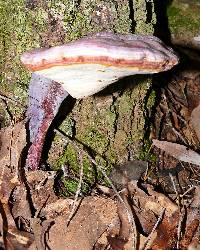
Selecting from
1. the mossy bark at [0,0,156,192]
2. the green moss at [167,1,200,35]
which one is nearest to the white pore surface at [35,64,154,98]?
the mossy bark at [0,0,156,192]

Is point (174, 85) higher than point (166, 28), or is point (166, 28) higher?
point (166, 28)

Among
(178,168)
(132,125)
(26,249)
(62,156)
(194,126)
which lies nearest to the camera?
(26,249)

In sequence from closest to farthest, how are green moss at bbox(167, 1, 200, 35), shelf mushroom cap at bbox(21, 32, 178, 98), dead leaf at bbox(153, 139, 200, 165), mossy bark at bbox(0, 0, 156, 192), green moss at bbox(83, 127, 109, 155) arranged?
shelf mushroom cap at bbox(21, 32, 178, 98) → mossy bark at bbox(0, 0, 156, 192) → green moss at bbox(83, 127, 109, 155) → dead leaf at bbox(153, 139, 200, 165) → green moss at bbox(167, 1, 200, 35)

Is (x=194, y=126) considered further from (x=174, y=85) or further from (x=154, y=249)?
(x=154, y=249)

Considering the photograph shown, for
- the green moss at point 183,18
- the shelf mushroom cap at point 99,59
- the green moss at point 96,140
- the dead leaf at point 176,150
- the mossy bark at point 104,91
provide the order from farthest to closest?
the green moss at point 183,18
the dead leaf at point 176,150
the green moss at point 96,140
the mossy bark at point 104,91
the shelf mushroom cap at point 99,59

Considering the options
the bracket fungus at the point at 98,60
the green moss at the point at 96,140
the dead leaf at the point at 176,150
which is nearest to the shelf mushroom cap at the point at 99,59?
the bracket fungus at the point at 98,60

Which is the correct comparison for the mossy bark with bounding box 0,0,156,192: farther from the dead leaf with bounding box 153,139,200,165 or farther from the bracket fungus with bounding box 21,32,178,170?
the bracket fungus with bounding box 21,32,178,170

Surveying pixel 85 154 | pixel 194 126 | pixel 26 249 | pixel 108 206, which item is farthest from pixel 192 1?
pixel 26 249

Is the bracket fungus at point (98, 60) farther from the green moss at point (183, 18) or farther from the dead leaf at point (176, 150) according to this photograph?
the green moss at point (183, 18)
